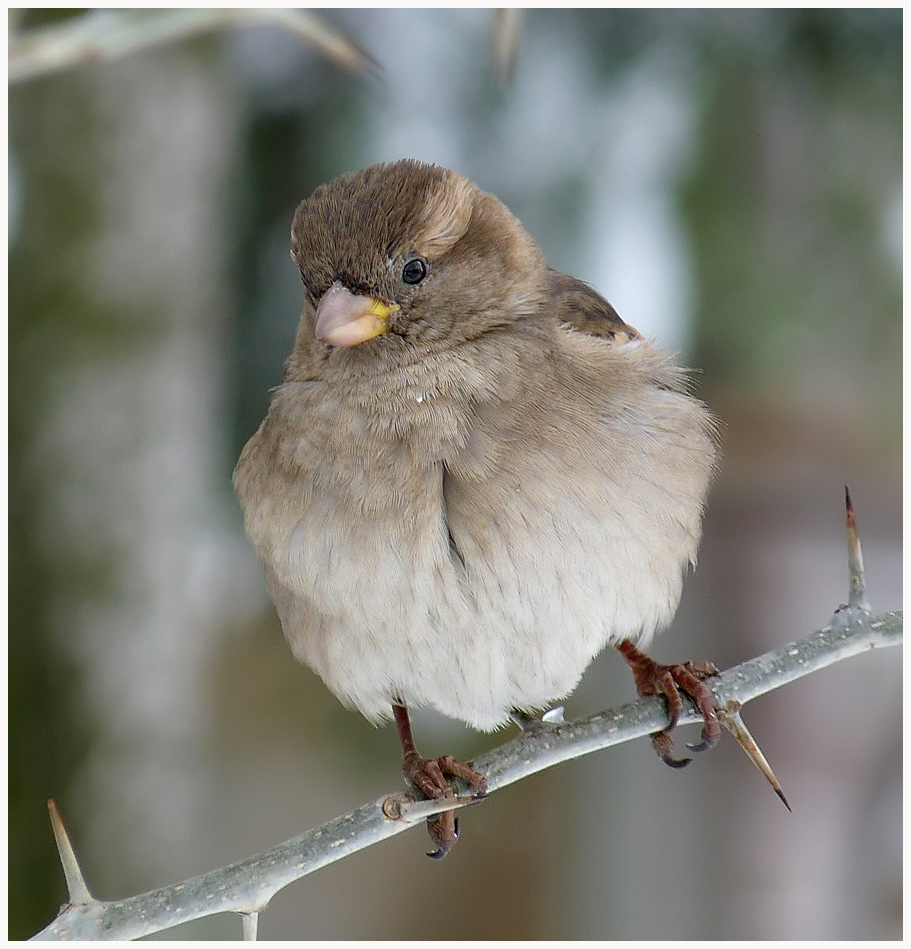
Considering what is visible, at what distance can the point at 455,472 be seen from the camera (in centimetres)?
125

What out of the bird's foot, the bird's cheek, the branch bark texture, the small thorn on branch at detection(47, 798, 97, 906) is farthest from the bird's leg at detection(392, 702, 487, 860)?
the bird's cheek

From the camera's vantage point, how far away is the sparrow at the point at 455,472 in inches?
49.2

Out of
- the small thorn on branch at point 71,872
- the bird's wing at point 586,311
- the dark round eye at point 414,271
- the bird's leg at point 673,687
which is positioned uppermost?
the dark round eye at point 414,271

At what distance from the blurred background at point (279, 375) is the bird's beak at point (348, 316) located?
0.38 metres

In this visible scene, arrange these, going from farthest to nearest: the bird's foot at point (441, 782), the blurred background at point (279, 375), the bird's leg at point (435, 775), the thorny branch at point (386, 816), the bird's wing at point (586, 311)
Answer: the blurred background at point (279, 375) < the bird's wing at point (586, 311) < the bird's leg at point (435, 775) < the bird's foot at point (441, 782) < the thorny branch at point (386, 816)

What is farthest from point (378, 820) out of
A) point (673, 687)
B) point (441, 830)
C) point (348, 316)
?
point (348, 316)

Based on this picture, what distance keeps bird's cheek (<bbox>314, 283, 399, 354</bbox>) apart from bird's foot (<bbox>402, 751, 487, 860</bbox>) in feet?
1.71

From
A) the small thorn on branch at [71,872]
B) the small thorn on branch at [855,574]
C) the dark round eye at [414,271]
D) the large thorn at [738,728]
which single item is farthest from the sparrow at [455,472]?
the small thorn on branch at [71,872]

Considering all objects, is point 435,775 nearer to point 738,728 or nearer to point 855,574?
point 738,728

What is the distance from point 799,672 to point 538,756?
285 millimetres

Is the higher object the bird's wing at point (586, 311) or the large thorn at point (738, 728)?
the bird's wing at point (586, 311)

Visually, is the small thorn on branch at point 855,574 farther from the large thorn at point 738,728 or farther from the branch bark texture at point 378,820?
the large thorn at point 738,728

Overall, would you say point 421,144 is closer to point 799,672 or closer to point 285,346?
point 285,346

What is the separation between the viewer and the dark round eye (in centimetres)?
129
